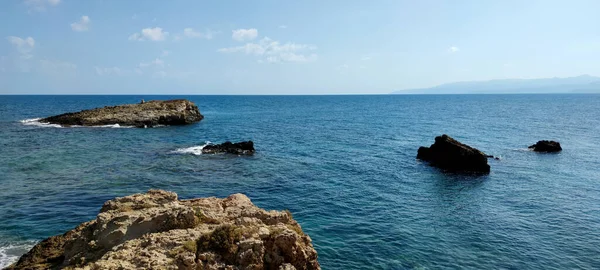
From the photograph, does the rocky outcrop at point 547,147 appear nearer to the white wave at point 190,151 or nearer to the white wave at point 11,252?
the white wave at point 190,151

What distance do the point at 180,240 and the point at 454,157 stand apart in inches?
1605

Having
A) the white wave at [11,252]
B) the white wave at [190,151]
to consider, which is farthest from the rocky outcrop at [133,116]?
the white wave at [11,252]

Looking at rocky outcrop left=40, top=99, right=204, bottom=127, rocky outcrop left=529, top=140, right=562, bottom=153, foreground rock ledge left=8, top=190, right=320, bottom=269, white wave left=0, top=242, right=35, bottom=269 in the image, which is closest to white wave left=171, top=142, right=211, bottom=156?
white wave left=0, top=242, right=35, bottom=269

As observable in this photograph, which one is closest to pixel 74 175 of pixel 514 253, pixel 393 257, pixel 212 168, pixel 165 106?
pixel 212 168

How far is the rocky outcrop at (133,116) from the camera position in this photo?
87431 millimetres

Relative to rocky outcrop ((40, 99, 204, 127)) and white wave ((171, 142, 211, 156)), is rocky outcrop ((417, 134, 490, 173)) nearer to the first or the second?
white wave ((171, 142, 211, 156))

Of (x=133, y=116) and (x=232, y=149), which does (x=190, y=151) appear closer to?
(x=232, y=149)

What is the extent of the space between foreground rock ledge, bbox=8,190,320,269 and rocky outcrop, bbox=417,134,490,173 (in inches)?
1369

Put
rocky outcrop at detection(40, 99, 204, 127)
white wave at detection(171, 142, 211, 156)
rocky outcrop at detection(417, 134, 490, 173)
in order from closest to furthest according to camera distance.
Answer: rocky outcrop at detection(417, 134, 490, 173) → white wave at detection(171, 142, 211, 156) → rocky outcrop at detection(40, 99, 204, 127)

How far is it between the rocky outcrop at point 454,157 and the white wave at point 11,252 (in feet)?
134

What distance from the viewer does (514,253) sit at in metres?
23.9

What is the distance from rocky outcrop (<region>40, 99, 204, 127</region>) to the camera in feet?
287

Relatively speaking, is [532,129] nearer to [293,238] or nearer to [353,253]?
[353,253]

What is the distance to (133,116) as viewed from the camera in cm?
8962
